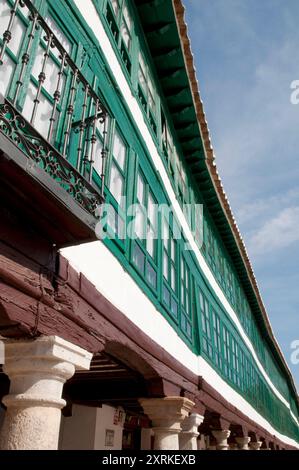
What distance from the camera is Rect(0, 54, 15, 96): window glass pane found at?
3.44m

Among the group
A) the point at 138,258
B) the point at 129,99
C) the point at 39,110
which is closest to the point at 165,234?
the point at 138,258

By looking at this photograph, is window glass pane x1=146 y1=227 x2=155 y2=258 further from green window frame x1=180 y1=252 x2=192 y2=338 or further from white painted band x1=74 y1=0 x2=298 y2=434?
green window frame x1=180 y1=252 x2=192 y2=338

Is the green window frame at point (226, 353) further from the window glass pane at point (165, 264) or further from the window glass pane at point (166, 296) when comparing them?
the window glass pane at point (165, 264)

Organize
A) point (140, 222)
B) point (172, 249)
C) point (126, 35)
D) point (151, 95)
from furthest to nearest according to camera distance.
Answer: point (151, 95) < point (172, 249) < point (126, 35) < point (140, 222)

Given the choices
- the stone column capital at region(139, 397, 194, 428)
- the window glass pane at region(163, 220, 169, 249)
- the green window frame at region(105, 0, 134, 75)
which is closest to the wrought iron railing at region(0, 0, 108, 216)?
the green window frame at region(105, 0, 134, 75)

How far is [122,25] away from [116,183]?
9.54 feet

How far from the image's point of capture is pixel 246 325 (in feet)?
58.9

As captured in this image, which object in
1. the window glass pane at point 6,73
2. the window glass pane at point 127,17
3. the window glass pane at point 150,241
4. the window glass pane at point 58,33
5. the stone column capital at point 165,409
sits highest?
the window glass pane at point 127,17

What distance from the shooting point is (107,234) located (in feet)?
15.1

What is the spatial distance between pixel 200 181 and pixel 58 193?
29.5 ft

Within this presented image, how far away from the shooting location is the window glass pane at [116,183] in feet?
17.0

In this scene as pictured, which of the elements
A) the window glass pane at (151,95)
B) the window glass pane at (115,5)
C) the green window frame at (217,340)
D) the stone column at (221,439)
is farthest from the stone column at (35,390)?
the green window frame at (217,340)

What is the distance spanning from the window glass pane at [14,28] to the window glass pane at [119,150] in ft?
5.98

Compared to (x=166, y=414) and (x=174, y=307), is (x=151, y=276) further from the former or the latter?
(x=166, y=414)
